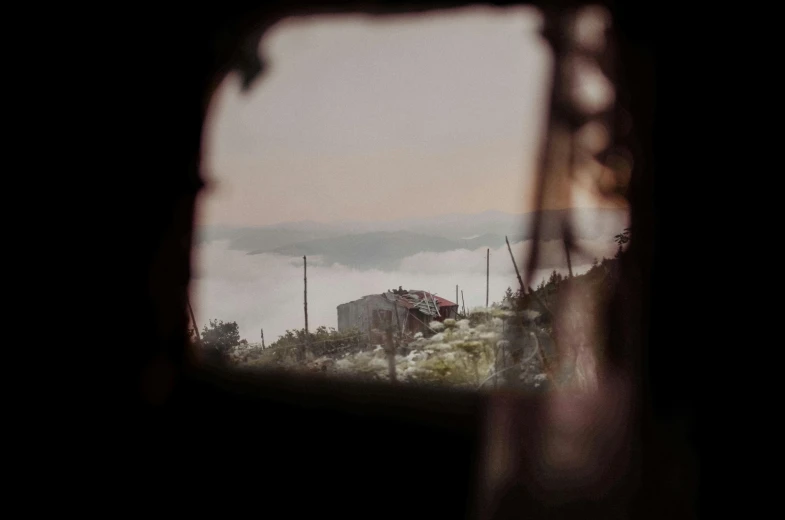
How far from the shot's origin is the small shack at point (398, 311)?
1.95 meters

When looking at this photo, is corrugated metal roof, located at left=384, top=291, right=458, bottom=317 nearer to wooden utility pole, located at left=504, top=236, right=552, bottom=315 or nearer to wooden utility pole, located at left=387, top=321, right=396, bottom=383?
wooden utility pole, located at left=387, top=321, right=396, bottom=383

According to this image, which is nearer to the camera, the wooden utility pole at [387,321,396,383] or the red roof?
the wooden utility pole at [387,321,396,383]

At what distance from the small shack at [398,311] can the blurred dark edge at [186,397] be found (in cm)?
23

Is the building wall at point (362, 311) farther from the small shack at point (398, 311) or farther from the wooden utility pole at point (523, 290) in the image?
the wooden utility pole at point (523, 290)

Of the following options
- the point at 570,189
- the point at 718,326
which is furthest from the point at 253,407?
the point at 718,326

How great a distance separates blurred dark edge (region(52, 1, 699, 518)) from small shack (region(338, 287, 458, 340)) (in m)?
0.23

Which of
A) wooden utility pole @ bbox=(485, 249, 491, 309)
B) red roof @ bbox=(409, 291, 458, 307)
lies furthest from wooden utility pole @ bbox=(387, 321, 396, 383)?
wooden utility pole @ bbox=(485, 249, 491, 309)

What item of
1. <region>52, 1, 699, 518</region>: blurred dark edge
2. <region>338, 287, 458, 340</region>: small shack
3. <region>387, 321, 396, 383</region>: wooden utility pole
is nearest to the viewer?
<region>52, 1, 699, 518</region>: blurred dark edge

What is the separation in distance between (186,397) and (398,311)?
0.67 metres

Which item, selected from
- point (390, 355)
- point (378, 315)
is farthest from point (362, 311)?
point (390, 355)

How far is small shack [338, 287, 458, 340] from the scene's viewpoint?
195cm

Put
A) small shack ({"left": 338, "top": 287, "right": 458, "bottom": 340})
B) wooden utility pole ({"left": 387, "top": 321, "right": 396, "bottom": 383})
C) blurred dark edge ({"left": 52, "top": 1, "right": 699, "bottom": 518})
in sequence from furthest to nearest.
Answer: small shack ({"left": 338, "top": 287, "right": 458, "bottom": 340}) → wooden utility pole ({"left": 387, "top": 321, "right": 396, "bottom": 383}) → blurred dark edge ({"left": 52, "top": 1, "right": 699, "bottom": 518})

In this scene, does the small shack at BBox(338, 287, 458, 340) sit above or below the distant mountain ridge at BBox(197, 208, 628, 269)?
below

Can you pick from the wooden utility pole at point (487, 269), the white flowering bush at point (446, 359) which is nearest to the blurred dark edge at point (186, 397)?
the white flowering bush at point (446, 359)
